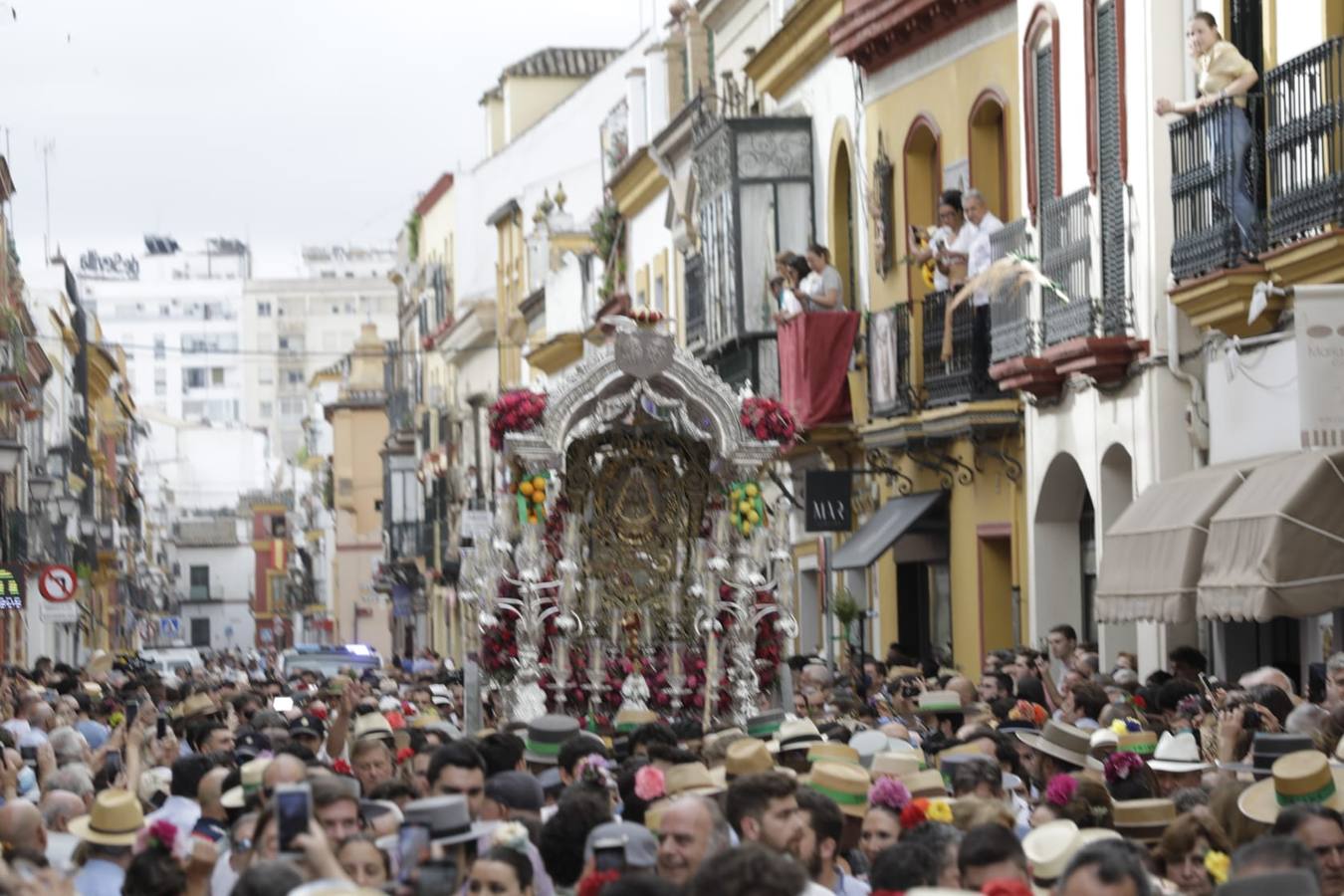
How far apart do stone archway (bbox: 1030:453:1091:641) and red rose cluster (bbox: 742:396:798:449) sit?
13.7ft

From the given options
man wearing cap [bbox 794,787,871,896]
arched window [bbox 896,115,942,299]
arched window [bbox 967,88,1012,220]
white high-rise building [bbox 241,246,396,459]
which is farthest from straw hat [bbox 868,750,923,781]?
white high-rise building [bbox 241,246,396,459]

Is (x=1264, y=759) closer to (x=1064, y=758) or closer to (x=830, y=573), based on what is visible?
(x=1064, y=758)

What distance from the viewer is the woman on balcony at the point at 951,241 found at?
23.8 metres

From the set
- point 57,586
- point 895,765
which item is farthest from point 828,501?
point 895,765

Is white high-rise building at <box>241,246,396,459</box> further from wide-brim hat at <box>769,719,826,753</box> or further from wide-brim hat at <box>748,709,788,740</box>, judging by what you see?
wide-brim hat at <box>769,719,826,753</box>

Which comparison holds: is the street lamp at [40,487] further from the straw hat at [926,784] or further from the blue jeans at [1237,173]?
the straw hat at [926,784]

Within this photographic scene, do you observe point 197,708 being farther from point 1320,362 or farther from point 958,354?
point 958,354

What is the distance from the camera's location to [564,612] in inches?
759

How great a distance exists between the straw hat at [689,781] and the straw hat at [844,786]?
42cm

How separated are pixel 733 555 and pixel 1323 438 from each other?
5098 millimetres

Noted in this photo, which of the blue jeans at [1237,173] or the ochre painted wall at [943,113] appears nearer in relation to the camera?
the blue jeans at [1237,173]

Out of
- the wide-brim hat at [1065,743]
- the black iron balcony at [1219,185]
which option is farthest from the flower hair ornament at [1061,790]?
the black iron balcony at [1219,185]

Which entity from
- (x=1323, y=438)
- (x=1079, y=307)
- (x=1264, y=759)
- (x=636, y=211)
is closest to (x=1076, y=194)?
(x=1079, y=307)

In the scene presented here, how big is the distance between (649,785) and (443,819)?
1.77 m
